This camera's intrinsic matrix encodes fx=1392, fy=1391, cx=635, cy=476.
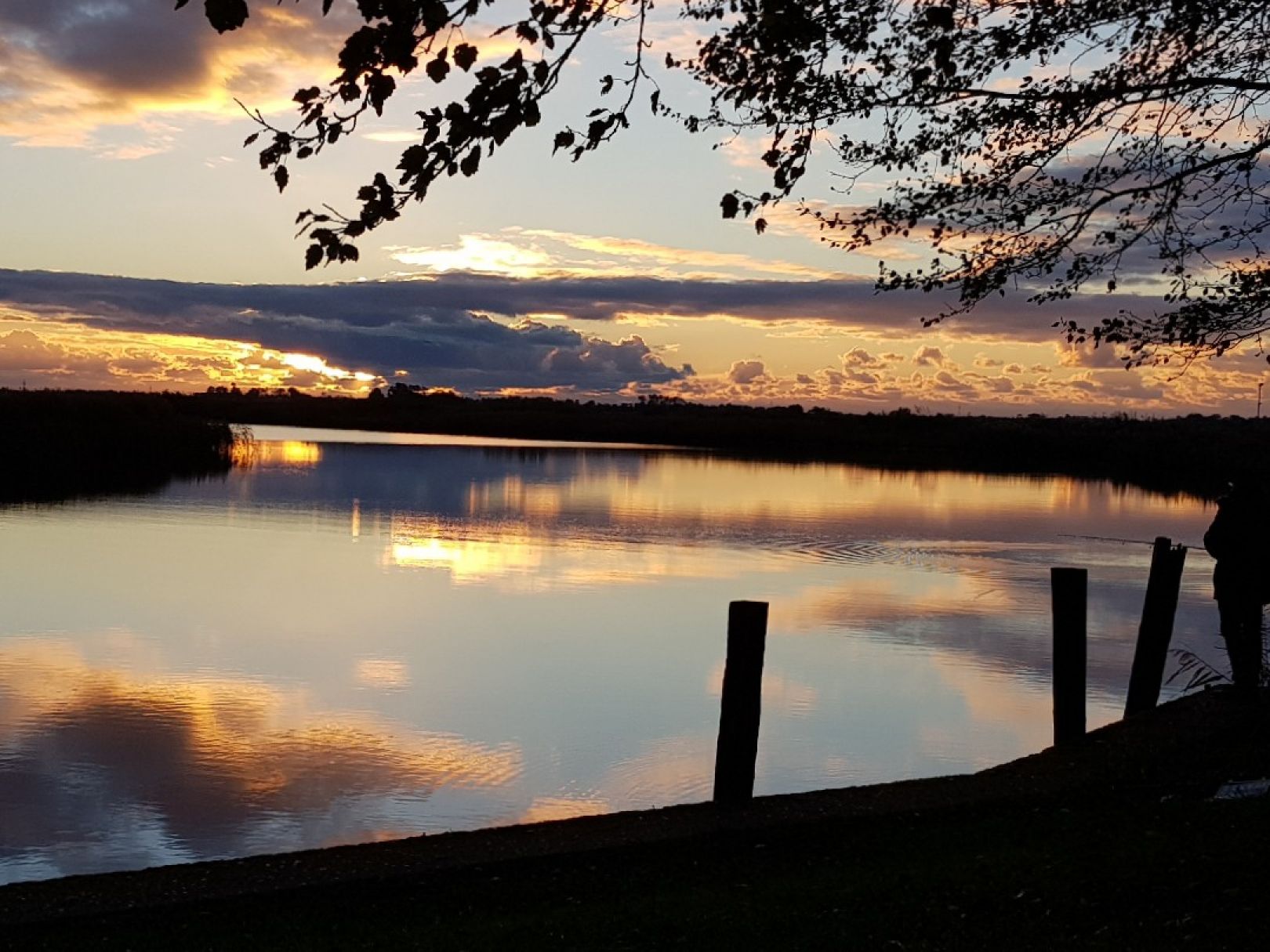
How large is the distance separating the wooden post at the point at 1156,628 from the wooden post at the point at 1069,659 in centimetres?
108

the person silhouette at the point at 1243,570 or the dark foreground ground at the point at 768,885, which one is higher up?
the person silhouette at the point at 1243,570

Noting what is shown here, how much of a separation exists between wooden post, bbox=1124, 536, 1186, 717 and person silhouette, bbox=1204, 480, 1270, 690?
→ 420 mm

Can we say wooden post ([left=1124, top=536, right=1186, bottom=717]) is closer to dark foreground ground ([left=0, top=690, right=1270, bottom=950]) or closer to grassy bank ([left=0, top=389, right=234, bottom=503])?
dark foreground ground ([left=0, top=690, right=1270, bottom=950])

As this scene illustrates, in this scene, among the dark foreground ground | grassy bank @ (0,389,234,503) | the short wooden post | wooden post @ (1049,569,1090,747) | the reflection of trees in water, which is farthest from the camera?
grassy bank @ (0,389,234,503)

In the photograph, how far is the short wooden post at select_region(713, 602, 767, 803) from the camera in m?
11.2

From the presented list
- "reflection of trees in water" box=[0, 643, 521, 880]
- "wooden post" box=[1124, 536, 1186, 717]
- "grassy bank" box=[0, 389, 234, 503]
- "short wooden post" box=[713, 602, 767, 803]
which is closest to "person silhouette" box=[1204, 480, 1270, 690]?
"wooden post" box=[1124, 536, 1186, 717]

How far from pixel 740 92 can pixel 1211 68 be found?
4113 millimetres

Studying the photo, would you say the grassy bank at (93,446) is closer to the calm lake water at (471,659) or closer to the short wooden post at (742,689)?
the calm lake water at (471,659)

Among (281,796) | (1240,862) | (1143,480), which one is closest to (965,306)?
(1240,862)

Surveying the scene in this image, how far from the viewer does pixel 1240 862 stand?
8352 mm

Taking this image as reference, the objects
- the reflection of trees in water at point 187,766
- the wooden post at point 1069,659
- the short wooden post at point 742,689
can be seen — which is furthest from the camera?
the wooden post at point 1069,659

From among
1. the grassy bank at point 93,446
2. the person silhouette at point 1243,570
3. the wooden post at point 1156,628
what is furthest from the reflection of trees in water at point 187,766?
the grassy bank at point 93,446

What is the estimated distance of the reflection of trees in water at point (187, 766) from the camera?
38.8ft

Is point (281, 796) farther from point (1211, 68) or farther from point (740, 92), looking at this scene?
point (1211, 68)
